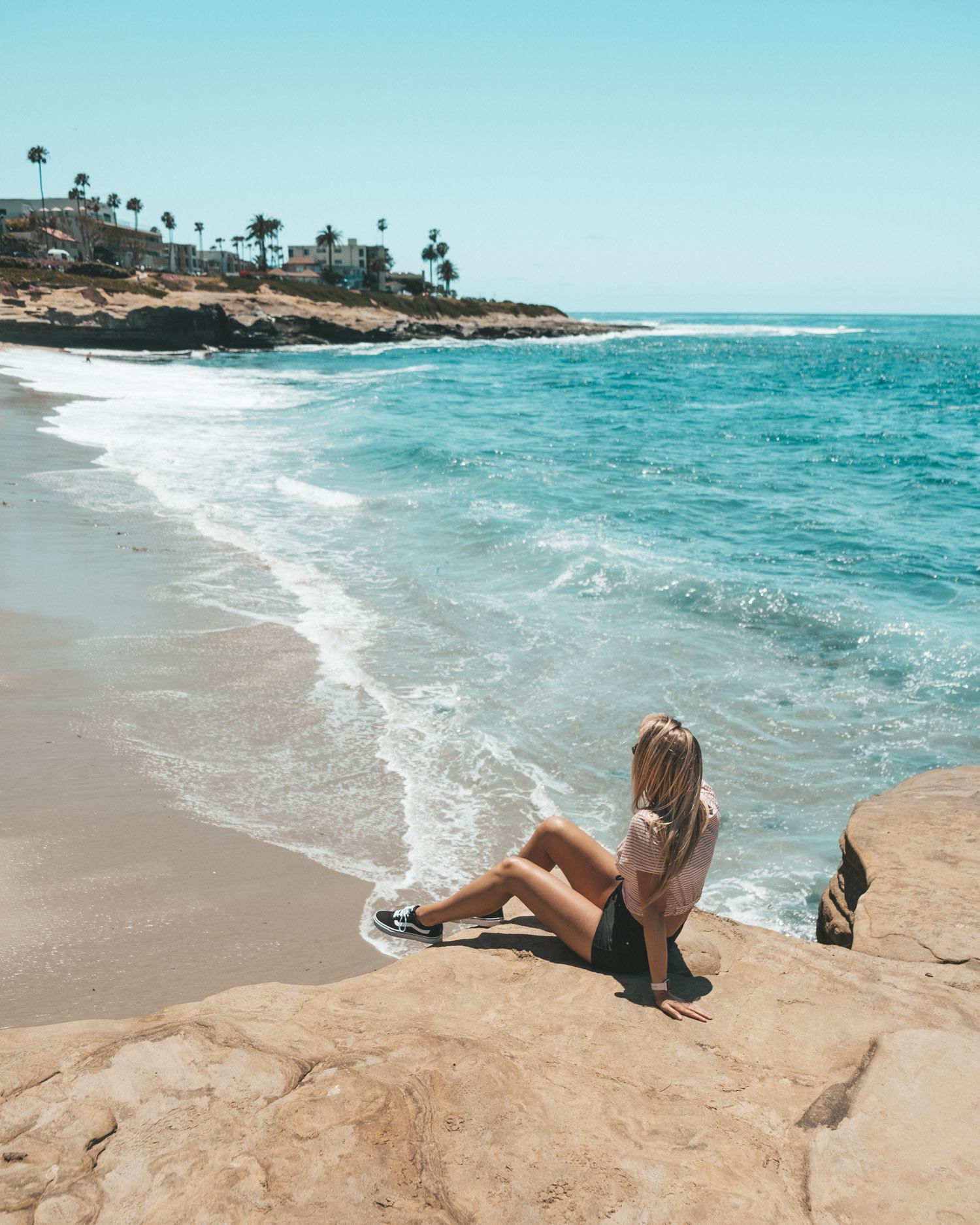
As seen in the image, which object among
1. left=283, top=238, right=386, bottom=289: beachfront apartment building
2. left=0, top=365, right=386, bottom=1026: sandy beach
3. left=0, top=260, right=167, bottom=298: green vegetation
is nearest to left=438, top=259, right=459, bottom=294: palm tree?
left=283, top=238, right=386, bottom=289: beachfront apartment building

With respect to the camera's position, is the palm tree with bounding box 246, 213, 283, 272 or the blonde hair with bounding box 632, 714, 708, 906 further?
the palm tree with bounding box 246, 213, 283, 272

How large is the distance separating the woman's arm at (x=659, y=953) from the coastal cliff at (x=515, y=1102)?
0.21ft

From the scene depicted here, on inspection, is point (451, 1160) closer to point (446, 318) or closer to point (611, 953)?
point (611, 953)

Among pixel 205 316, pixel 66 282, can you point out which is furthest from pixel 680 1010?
pixel 66 282

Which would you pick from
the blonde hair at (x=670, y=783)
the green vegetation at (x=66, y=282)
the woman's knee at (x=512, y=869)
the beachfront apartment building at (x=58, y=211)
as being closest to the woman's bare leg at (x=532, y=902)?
the woman's knee at (x=512, y=869)

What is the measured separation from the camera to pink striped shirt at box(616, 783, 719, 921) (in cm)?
372

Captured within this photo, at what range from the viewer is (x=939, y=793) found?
5445 mm

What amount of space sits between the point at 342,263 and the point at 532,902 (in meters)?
125

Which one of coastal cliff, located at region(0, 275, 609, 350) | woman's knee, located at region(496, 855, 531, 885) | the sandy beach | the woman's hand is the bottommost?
the sandy beach

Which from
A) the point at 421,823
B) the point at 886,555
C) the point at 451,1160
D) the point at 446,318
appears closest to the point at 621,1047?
the point at 451,1160

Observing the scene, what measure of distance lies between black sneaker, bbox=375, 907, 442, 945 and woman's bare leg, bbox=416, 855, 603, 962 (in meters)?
0.04

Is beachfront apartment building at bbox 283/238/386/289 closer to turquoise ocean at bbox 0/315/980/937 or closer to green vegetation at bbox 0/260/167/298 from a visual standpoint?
green vegetation at bbox 0/260/167/298

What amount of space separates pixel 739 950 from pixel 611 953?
618 mm

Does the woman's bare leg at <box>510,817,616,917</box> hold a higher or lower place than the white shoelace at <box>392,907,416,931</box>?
higher
